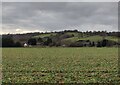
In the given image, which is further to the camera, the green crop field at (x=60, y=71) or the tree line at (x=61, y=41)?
the tree line at (x=61, y=41)

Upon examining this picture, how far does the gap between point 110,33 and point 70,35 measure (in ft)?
91.6

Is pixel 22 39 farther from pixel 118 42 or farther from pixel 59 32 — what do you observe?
pixel 118 42

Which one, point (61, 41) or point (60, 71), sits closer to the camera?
point (60, 71)

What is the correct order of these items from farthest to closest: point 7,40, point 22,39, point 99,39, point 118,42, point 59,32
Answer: point 59,32 < point 22,39 < point 99,39 < point 118,42 < point 7,40

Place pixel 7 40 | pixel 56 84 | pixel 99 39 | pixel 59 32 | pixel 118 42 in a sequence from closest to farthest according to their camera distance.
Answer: pixel 56 84 < pixel 7 40 < pixel 118 42 < pixel 99 39 < pixel 59 32

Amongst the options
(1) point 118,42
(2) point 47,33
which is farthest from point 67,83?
(2) point 47,33

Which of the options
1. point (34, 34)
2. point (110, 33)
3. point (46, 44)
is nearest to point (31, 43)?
point (46, 44)

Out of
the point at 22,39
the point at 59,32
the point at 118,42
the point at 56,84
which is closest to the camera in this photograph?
the point at 56,84

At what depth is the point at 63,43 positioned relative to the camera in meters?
174

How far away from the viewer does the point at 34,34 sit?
591 feet

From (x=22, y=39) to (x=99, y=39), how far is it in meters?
50.7

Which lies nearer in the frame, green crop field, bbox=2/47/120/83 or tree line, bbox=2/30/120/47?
green crop field, bbox=2/47/120/83

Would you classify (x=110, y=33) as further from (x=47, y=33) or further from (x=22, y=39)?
(x=22, y=39)

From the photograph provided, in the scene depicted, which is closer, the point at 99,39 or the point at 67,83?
the point at 67,83
